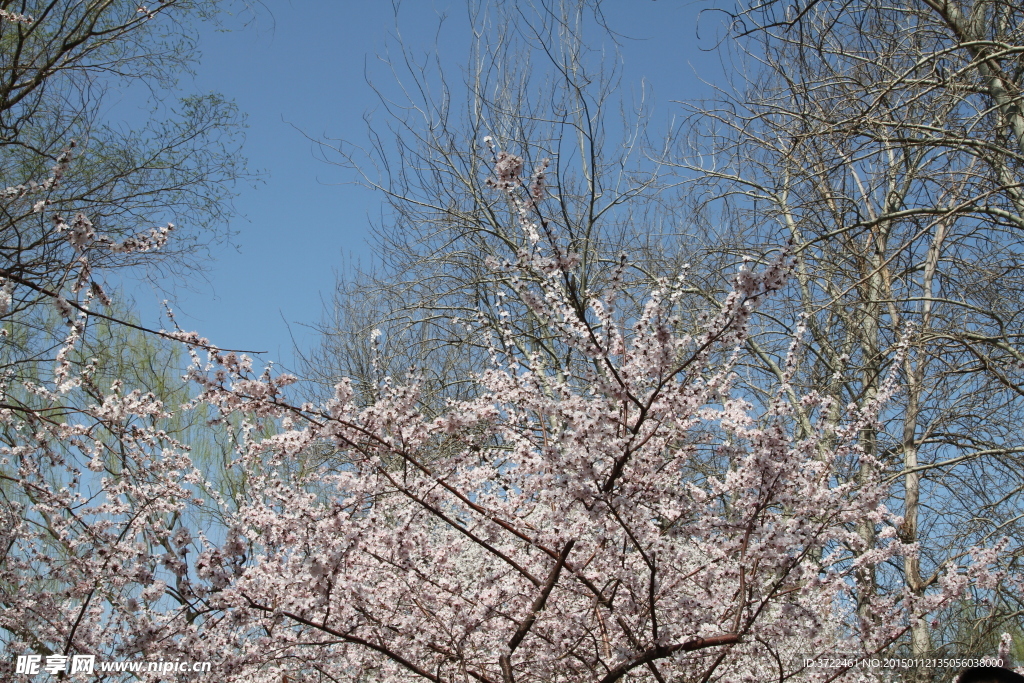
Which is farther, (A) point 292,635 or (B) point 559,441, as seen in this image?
(A) point 292,635

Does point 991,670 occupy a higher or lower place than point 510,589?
lower

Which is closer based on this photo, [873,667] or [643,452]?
[643,452]

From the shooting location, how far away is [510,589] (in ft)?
13.6

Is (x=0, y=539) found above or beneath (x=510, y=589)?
above

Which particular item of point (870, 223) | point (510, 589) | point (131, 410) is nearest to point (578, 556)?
point (510, 589)

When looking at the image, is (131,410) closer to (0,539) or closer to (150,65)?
(0,539)

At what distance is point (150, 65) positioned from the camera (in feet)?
23.7

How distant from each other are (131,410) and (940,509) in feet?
22.1

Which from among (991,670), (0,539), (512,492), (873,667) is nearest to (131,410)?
(0,539)

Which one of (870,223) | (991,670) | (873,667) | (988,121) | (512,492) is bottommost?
(991,670)

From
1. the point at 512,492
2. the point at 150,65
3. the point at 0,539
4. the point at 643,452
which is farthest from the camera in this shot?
the point at 150,65

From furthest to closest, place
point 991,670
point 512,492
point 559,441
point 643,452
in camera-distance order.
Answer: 1. point 512,492
2. point 643,452
3. point 559,441
4. point 991,670

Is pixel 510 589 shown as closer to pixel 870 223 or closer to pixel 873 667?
pixel 873 667

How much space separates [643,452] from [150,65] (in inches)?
237
